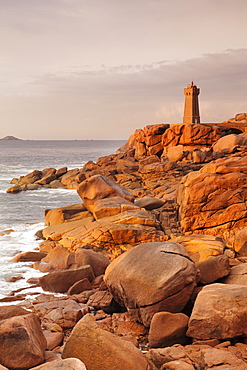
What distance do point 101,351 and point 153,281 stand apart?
2590mm

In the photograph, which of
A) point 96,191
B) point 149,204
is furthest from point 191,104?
point 96,191

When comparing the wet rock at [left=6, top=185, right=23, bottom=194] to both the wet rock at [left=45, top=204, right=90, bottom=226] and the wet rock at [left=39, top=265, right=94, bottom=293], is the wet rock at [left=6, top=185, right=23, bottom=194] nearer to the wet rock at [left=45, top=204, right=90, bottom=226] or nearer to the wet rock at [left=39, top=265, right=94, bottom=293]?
the wet rock at [left=45, top=204, right=90, bottom=226]

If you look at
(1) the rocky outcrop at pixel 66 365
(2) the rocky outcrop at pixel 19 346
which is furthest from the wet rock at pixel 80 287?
(1) the rocky outcrop at pixel 66 365

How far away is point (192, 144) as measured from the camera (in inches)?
1965

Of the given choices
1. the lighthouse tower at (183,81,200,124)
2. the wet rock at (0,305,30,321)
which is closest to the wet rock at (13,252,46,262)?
the wet rock at (0,305,30,321)

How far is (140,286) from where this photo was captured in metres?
9.79

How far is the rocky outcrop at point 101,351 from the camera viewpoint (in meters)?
7.25

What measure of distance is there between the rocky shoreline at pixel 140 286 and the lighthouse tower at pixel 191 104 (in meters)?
47.0

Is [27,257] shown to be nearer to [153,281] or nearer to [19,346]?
[153,281]

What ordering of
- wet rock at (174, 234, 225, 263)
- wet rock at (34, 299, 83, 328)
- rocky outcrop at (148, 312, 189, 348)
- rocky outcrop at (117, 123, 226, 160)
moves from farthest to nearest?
rocky outcrop at (117, 123, 226, 160) → wet rock at (174, 234, 225, 263) → wet rock at (34, 299, 83, 328) → rocky outcrop at (148, 312, 189, 348)

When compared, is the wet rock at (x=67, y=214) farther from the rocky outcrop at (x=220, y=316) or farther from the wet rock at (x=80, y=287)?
the rocky outcrop at (x=220, y=316)

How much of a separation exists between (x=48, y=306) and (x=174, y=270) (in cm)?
452

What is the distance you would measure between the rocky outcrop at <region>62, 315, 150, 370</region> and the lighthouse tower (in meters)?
62.2

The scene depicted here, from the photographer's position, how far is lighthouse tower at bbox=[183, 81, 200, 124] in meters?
66.9
